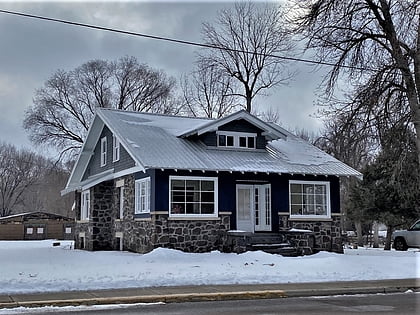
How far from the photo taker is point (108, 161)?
2791 centimetres

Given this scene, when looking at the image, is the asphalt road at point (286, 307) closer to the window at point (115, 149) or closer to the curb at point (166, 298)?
the curb at point (166, 298)

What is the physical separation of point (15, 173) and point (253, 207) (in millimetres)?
52685

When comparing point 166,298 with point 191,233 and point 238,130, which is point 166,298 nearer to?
point 191,233

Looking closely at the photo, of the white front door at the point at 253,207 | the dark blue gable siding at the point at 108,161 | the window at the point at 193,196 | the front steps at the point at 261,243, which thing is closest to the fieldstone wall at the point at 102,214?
the dark blue gable siding at the point at 108,161

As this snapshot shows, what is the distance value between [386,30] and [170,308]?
16.5 meters

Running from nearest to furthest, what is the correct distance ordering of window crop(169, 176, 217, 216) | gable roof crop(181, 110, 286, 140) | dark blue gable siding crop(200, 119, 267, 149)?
window crop(169, 176, 217, 216) < gable roof crop(181, 110, 286, 140) < dark blue gable siding crop(200, 119, 267, 149)

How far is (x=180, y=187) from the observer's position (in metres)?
22.5

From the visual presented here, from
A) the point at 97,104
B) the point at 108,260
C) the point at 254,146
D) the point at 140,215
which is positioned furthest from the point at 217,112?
the point at 108,260

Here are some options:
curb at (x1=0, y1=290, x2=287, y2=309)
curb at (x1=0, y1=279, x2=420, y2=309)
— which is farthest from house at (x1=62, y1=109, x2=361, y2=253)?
curb at (x1=0, y1=290, x2=287, y2=309)

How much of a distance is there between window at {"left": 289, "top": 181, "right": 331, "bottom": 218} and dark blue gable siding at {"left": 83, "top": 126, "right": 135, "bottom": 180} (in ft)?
23.5

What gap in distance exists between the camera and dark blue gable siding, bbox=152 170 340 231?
72.0 ft

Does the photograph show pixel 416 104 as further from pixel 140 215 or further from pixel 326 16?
pixel 140 215

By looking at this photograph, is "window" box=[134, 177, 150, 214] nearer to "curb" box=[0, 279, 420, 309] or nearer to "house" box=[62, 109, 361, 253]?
"house" box=[62, 109, 361, 253]

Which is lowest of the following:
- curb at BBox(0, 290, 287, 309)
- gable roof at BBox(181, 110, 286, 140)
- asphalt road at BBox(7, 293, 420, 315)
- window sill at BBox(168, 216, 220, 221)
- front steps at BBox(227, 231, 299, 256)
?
asphalt road at BBox(7, 293, 420, 315)
